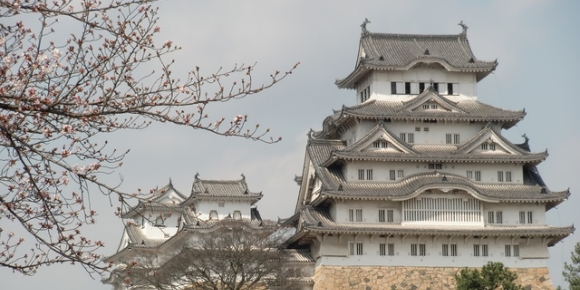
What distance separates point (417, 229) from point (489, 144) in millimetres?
7253

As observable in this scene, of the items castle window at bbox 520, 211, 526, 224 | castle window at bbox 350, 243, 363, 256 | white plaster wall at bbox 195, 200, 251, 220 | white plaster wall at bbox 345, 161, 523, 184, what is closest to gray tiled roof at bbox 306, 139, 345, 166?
white plaster wall at bbox 345, 161, 523, 184

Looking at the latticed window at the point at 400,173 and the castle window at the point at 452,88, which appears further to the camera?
the castle window at the point at 452,88

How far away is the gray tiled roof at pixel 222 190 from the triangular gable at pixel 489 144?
17.0 m

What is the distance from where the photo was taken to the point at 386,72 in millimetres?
63938

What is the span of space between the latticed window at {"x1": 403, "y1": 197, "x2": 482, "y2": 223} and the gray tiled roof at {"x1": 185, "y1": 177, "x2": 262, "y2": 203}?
51.3 feet

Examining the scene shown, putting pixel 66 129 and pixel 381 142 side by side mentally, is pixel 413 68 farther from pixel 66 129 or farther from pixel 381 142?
pixel 66 129

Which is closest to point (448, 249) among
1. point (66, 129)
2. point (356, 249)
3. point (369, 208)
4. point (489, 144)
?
point (369, 208)

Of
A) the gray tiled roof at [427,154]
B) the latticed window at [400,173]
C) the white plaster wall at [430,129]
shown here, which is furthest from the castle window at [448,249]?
the white plaster wall at [430,129]

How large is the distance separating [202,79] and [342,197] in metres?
40.4

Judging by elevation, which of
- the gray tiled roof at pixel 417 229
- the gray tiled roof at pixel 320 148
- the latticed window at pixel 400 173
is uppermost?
the gray tiled roof at pixel 320 148

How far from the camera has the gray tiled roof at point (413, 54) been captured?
2489 inches

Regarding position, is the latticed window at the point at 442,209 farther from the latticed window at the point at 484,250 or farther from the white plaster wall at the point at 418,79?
the white plaster wall at the point at 418,79

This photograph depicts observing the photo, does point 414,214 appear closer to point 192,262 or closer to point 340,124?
point 340,124

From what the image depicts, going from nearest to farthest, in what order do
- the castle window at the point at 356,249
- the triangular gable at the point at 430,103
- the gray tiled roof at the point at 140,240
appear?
the castle window at the point at 356,249 < the triangular gable at the point at 430,103 < the gray tiled roof at the point at 140,240
